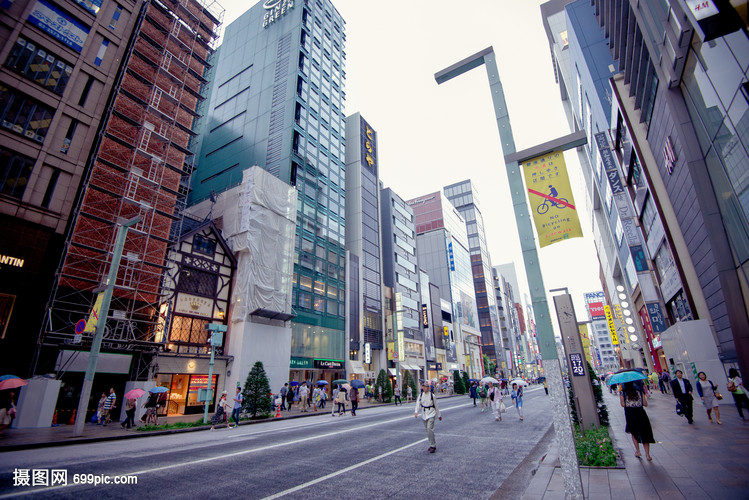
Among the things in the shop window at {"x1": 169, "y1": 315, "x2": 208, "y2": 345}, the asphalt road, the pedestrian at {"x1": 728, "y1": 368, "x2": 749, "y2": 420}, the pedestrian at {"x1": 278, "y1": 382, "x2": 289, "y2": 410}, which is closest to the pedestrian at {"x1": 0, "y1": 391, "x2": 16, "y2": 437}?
the asphalt road

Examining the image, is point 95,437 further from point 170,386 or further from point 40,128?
point 40,128

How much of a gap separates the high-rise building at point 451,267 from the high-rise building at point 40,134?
180ft

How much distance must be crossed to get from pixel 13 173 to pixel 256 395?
17630 mm

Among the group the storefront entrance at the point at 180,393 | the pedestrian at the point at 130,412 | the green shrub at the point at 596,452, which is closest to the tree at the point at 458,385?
the storefront entrance at the point at 180,393

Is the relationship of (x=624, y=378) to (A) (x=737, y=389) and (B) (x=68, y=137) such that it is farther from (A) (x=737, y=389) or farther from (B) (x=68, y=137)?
(B) (x=68, y=137)

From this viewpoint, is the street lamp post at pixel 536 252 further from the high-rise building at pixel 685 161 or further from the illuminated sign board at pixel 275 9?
the illuminated sign board at pixel 275 9

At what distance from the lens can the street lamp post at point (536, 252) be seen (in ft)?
14.0

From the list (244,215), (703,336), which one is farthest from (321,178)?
(703,336)

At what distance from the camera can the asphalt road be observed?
5535 millimetres

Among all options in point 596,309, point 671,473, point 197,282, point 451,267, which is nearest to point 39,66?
point 197,282

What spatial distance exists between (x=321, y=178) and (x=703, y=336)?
36.7 meters

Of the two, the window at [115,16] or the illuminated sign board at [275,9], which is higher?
the illuminated sign board at [275,9]

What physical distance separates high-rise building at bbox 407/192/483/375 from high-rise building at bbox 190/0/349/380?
30.0 metres

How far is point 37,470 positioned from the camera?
6.74 meters
